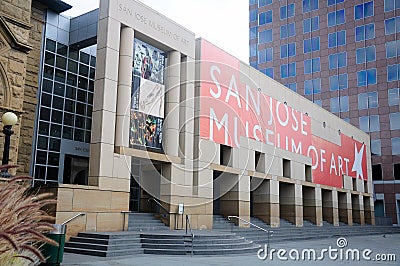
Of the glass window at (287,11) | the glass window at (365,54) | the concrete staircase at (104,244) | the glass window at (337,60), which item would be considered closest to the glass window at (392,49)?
the glass window at (365,54)

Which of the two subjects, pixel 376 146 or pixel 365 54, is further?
pixel 365 54

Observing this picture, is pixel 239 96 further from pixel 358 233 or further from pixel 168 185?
pixel 358 233

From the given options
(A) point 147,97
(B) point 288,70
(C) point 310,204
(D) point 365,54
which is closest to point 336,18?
(D) point 365,54

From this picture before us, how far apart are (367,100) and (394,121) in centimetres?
411

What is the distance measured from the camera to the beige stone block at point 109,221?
17752 millimetres

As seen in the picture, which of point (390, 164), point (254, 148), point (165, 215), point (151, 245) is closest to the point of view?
point (151, 245)

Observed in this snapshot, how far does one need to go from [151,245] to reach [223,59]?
1379 centimetres

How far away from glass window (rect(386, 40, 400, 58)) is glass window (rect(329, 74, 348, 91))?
5761 mm

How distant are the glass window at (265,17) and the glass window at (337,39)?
32.0 ft

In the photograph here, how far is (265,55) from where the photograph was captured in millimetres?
63031

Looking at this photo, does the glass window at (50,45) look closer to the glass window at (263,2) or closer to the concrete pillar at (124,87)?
the concrete pillar at (124,87)

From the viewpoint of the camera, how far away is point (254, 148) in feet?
92.8

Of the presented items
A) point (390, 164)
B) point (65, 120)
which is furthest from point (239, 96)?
point (390, 164)

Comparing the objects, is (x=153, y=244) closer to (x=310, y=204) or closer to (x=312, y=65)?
(x=310, y=204)
